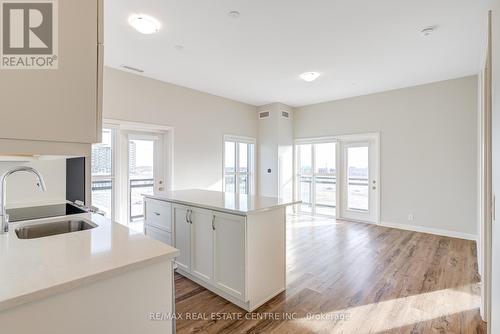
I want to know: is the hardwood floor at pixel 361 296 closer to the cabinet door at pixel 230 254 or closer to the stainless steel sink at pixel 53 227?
the cabinet door at pixel 230 254

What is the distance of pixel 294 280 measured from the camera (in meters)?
2.81

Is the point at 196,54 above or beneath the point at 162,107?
above

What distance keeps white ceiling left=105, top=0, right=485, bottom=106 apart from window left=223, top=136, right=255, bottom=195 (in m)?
1.62

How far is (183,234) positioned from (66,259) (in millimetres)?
1695

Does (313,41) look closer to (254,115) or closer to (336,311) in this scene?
(336,311)

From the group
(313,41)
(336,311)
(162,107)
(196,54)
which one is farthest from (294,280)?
(162,107)

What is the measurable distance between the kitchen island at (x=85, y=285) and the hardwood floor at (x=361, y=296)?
1118 millimetres

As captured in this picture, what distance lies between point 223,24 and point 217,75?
1552 millimetres

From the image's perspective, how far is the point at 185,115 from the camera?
4.90 m

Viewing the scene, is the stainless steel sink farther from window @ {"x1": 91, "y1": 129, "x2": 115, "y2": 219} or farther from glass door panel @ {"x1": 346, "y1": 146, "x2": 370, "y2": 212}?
glass door panel @ {"x1": 346, "y1": 146, "x2": 370, "y2": 212}

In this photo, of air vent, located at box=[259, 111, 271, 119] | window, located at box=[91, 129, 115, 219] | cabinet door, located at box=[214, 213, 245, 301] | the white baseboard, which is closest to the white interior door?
the white baseboard

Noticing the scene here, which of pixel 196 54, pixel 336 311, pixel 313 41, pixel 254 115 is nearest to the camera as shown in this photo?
pixel 336 311

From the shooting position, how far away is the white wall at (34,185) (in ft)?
7.03

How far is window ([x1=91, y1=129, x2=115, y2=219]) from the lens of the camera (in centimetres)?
389
